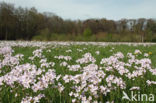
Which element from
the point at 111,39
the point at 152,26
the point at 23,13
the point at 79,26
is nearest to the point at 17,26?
the point at 23,13

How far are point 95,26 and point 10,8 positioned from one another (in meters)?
28.6

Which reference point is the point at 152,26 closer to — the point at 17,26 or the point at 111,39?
the point at 111,39

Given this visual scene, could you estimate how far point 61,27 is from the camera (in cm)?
5709

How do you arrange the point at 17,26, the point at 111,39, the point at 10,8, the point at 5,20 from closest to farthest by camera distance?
the point at 111,39 → the point at 5,20 → the point at 10,8 → the point at 17,26

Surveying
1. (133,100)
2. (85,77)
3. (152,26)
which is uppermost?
(152,26)

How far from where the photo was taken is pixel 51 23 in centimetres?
5712

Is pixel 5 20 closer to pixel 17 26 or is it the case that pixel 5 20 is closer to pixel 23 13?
pixel 17 26

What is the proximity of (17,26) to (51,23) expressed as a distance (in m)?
14.3

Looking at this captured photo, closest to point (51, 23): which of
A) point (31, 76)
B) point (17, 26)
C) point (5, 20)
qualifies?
point (17, 26)

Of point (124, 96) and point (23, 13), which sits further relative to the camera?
point (23, 13)

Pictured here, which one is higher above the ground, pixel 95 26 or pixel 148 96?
pixel 95 26

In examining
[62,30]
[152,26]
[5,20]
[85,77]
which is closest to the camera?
[85,77]

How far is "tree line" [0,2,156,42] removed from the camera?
37188mm

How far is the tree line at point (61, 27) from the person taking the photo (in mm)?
37188
